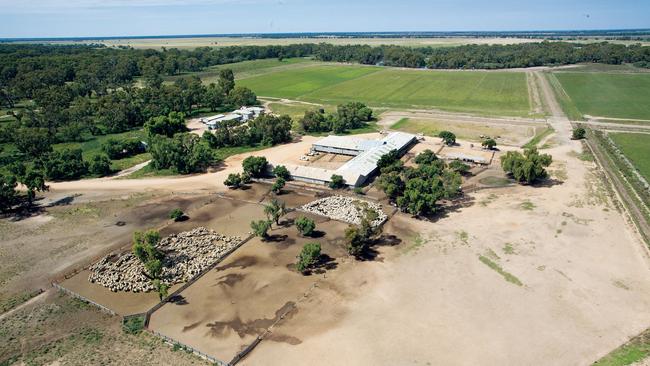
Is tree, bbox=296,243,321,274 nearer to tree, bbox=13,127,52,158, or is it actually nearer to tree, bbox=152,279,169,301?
tree, bbox=152,279,169,301

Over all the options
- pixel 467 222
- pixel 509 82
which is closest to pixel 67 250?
pixel 467 222

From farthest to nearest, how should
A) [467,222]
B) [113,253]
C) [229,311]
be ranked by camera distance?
1. [467,222]
2. [113,253]
3. [229,311]

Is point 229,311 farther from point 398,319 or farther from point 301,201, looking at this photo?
point 301,201

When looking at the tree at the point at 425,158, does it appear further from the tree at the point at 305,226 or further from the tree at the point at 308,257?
the tree at the point at 308,257

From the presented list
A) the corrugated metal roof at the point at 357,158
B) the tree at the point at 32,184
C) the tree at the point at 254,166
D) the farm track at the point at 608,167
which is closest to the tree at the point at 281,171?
the corrugated metal roof at the point at 357,158

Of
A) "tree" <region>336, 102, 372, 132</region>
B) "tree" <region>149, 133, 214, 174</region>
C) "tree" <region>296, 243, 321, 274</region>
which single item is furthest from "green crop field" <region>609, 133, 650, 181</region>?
"tree" <region>149, 133, 214, 174</region>
